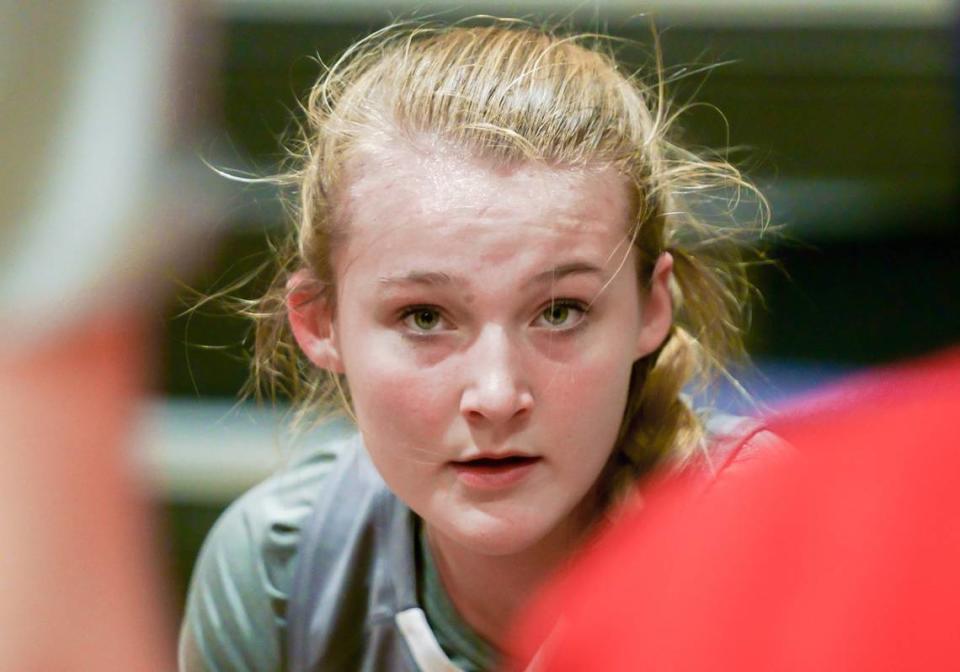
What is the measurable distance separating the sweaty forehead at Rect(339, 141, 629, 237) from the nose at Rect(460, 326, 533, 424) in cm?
4

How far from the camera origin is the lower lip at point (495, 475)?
432 mm

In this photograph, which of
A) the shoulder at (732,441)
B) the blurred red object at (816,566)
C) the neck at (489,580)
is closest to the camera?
the blurred red object at (816,566)

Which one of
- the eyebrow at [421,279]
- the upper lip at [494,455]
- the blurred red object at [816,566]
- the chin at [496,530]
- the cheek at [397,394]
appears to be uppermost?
the eyebrow at [421,279]

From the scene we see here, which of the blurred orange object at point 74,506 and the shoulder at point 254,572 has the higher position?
the blurred orange object at point 74,506

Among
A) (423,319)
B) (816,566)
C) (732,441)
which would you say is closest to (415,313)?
(423,319)

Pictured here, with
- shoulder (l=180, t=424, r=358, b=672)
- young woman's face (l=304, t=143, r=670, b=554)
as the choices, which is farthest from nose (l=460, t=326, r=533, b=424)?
shoulder (l=180, t=424, r=358, b=672)

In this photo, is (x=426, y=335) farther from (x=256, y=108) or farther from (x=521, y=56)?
(x=256, y=108)

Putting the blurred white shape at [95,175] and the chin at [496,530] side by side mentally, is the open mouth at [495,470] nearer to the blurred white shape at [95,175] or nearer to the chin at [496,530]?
the chin at [496,530]

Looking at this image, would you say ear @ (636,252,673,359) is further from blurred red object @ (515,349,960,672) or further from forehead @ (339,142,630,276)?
blurred red object @ (515,349,960,672)

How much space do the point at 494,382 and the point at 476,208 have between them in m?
0.06

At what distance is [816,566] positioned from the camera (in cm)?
20

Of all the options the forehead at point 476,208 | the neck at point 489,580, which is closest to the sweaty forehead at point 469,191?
the forehead at point 476,208

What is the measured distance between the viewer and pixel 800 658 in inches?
7.5

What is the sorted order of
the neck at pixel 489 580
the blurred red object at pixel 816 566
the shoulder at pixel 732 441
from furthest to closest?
the neck at pixel 489 580, the shoulder at pixel 732 441, the blurred red object at pixel 816 566
